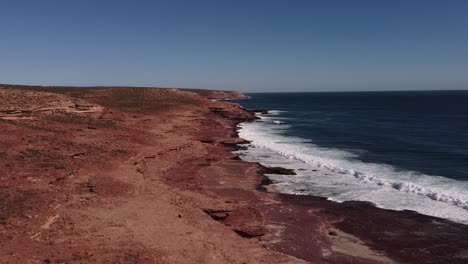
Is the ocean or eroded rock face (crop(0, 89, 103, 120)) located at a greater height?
eroded rock face (crop(0, 89, 103, 120))

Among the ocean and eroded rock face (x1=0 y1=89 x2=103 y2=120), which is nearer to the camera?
the ocean

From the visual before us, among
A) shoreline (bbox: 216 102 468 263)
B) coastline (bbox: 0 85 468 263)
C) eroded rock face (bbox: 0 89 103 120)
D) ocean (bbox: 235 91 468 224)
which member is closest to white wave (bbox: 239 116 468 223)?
ocean (bbox: 235 91 468 224)

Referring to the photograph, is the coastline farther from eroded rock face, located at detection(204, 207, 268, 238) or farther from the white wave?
the white wave

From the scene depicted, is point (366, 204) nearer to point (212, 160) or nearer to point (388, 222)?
point (388, 222)

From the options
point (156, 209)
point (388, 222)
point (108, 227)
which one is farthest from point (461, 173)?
point (108, 227)

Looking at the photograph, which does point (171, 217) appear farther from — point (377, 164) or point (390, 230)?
point (377, 164)

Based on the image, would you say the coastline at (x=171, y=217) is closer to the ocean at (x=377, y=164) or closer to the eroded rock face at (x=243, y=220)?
the eroded rock face at (x=243, y=220)

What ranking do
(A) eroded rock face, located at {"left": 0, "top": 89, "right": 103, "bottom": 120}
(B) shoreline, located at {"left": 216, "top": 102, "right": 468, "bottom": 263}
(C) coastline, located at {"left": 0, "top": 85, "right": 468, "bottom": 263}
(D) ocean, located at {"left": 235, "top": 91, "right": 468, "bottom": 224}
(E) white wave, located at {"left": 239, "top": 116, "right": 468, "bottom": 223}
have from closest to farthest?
(C) coastline, located at {"left": 0, "top": 85, "right": 468, "bottom": 263}, (B) shoreline, located at {"left": 216, "top": 102, "right": 468, "bottom": 263}, (E) white wave, located at {"left": 239, "top": 116, "right": 468, "bottom": 223}, (D) ocean, located at {"left": 235, "top": 91, "right": 468, "bottom": 224}, (A) eroded rock face, located at {"left": 0, "top": 89, "right": 103, "bottom": 120}
